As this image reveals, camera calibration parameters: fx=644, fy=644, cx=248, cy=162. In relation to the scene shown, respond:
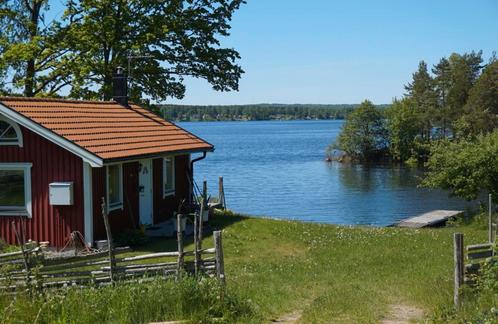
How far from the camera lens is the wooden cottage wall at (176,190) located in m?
21.9

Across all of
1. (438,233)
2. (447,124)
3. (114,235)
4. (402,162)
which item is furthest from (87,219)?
(447,124)

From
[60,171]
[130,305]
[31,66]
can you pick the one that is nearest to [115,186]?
[60,171]

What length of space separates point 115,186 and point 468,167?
15869 millimetres

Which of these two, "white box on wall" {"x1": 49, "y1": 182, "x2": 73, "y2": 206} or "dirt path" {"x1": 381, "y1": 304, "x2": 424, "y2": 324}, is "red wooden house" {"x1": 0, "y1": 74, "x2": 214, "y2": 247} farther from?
"dirt path" {"x1": 381, "y1": 304, "x2": 424, "y2": 324}

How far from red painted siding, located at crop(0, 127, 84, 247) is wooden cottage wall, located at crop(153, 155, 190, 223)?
4.26 meters

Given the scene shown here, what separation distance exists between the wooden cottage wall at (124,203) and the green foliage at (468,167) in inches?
571

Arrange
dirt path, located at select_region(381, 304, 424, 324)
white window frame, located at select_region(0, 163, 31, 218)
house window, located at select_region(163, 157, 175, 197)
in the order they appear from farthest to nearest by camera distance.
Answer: house window, located at select_region(163, 157, 175, 197), white window frame, located at select_region(0, 163, 31, 218), dirt path, located at select_region(381, 304, 424, 324)

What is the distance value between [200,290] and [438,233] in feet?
44.1

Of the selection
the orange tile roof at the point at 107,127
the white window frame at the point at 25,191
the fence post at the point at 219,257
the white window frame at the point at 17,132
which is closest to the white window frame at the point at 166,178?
the orange tile roof at the point at 107,127

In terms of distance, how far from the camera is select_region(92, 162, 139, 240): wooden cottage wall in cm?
1797

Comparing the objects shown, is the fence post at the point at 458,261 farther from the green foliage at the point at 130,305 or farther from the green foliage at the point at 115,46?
the green foliage at the point at 115,46

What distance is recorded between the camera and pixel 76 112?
20.5 metres

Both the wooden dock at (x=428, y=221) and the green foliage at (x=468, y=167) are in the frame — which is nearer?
the green foliage at (x=468, y=167)

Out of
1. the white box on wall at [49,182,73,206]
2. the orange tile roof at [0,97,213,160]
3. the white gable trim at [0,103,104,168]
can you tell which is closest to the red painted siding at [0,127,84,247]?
the white box on wall at [49,182,73,206]
